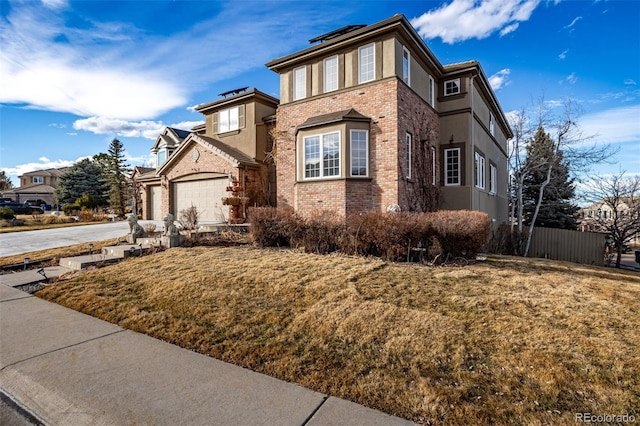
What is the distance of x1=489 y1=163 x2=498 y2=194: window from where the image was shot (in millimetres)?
19438

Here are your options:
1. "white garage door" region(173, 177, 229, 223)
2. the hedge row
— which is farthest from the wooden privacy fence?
"white garage door" region(173, 177, 229, 223)

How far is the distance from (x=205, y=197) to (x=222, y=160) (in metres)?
2.50

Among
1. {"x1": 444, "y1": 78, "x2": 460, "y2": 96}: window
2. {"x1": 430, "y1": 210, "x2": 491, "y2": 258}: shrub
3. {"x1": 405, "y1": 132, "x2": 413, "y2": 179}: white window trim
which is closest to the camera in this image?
{"x1": 430, "y1": 210, "x2": 491, "y2": 258}: shrub

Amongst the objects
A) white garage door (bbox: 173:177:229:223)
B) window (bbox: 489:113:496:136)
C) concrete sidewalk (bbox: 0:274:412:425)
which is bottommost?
concrete sidewalk (bbox: 0:274:412:425)

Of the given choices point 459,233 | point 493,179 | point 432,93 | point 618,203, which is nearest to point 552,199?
point 618,203

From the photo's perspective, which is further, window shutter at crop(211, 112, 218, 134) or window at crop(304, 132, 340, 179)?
window shutter at crop(211, 112, 218, 134)

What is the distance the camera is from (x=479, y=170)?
16562 mm

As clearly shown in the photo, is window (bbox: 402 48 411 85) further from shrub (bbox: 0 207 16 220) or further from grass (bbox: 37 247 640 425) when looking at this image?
shrub (bbox: 0 207 16 220)

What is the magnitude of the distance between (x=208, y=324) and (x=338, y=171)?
358 inches

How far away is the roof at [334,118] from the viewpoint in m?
12.5

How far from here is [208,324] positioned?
4629 mm

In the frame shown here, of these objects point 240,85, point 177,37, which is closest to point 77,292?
point 177,37

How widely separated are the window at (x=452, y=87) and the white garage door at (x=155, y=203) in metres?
18.8

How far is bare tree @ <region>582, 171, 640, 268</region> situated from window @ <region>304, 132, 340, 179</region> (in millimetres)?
18185
